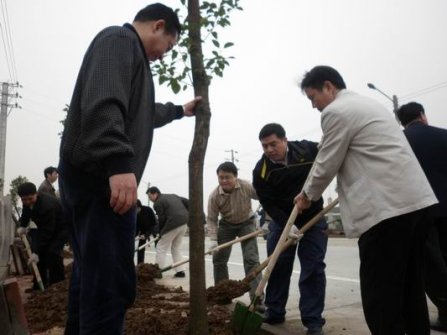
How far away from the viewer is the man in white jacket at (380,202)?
217cm

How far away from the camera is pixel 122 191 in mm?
1559

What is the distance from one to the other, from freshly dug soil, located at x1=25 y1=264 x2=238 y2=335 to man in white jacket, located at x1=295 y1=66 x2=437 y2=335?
1406 millimetres

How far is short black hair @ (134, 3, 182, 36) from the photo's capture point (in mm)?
2055

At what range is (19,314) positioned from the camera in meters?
2.60

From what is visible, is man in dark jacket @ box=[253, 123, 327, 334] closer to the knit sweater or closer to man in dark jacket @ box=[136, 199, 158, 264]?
the knit sweater

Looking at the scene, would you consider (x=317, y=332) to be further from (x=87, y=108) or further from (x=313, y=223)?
(x=87, y=108)

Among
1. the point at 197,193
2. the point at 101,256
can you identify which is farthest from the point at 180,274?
the point at 101,256

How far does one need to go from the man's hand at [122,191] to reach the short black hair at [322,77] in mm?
1630

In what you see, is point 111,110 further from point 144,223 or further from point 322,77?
point 144,223

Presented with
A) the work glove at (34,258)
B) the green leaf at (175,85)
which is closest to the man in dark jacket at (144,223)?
the work glove at (34,258)

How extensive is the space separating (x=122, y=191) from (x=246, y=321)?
6.86ft

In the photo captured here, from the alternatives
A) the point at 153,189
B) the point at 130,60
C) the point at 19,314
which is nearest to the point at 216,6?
the point at 130,60

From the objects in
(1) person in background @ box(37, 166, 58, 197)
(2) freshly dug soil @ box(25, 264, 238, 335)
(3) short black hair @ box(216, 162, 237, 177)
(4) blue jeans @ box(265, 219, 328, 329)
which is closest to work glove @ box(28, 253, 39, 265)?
(2) freshly dug soil @ box(25, 264, 238, 335)

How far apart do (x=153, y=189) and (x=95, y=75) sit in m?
7.23
